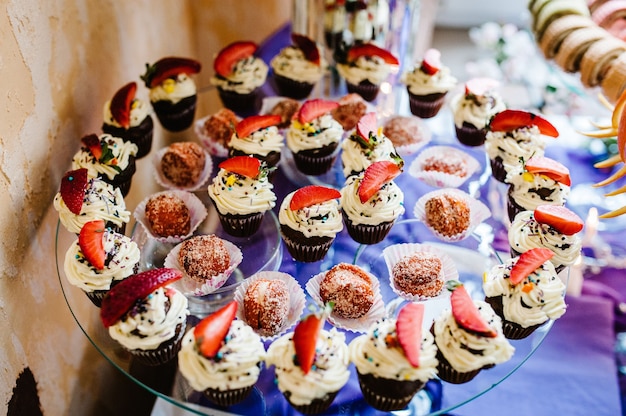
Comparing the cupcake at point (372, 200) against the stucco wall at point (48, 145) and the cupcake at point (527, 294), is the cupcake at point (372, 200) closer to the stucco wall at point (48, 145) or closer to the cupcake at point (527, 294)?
the cupcake at point (527, 294)

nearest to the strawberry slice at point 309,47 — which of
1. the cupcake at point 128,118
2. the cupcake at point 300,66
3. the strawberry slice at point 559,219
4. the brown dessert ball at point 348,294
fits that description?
the cupcake at point 300,66

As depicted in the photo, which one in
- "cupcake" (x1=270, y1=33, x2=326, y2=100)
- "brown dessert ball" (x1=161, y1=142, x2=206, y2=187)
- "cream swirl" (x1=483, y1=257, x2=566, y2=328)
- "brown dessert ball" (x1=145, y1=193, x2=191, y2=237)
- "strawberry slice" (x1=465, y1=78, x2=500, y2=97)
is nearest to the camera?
"cream swirl" (x1=483, y1=257, x2=566, y2=328)

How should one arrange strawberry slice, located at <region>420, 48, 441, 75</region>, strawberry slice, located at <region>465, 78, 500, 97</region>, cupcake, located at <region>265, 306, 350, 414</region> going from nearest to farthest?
cupcake, located at <region>265, 306, 350, 414</region>
strawberry slice, located at <region>465, 78, 500, 97</region>
strawberry slice, located at <region>420, 48, 441, 75</region>

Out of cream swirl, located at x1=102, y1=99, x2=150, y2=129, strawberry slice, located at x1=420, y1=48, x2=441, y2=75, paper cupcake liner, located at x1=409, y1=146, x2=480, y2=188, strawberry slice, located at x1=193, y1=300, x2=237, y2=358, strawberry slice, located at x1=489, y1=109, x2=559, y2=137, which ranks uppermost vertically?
strawberry slice, located at x1=420, y1=48, x2=441, y2=75

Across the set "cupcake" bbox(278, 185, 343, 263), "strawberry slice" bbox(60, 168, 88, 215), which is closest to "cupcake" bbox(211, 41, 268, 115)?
"cupcake" bbox(278, 185, 343, 263)

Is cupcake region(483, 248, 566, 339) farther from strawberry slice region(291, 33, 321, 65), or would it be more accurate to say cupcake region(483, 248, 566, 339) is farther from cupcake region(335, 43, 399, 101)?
strawberry slice region(291, 33, 321, 65)

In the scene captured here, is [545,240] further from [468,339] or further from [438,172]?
[438,172]

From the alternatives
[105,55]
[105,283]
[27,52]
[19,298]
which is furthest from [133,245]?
[105,55]

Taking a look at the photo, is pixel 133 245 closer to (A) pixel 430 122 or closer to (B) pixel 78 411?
(B) pixel 78 411

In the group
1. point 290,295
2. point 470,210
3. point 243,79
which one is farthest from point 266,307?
point 243,79
